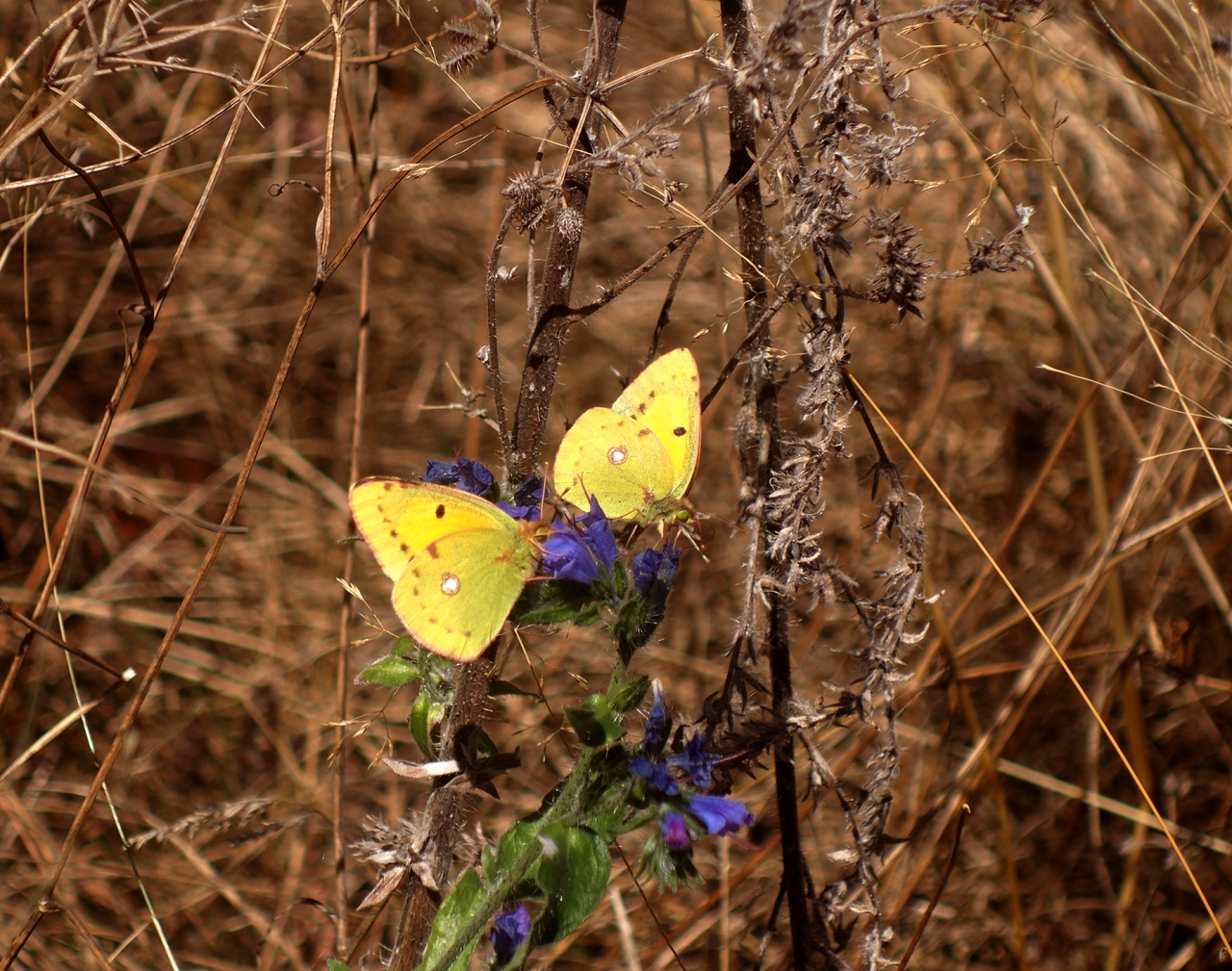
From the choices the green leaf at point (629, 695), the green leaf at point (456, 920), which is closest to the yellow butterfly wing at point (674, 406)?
the green leaf at point (629, 695)

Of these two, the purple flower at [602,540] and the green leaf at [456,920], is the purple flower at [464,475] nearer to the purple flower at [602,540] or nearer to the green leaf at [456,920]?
the purple flower at [602,540]

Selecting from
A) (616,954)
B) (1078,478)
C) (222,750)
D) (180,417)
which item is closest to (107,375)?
(180,417)

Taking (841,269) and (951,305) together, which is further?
(841,269)

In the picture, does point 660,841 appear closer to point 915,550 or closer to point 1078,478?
point 915,550

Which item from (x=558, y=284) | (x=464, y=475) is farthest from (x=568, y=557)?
(x=558, y=284)

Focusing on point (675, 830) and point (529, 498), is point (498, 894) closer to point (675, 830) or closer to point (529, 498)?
point (675, 830)
